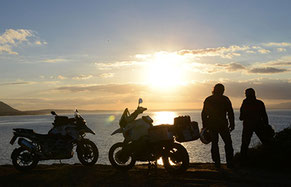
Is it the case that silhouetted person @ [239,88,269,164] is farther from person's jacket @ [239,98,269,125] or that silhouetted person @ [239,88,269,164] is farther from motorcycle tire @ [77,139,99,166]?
motorcycle tire @ [77,139,99,166]

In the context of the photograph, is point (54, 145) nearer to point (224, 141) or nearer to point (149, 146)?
point (149, 146)

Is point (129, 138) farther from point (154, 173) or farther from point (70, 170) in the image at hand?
point (70, 170)

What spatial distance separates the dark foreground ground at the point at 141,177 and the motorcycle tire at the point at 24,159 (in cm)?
24

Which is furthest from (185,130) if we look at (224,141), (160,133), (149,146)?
(224,141)

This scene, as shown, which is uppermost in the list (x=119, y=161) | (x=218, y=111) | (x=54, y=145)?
Answer: (x=218, y=111)

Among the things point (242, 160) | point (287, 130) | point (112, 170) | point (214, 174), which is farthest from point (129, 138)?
point (287, 130)

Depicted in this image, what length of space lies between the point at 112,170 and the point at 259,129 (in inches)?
177

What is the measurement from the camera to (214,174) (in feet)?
29.2

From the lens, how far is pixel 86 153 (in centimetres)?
1067

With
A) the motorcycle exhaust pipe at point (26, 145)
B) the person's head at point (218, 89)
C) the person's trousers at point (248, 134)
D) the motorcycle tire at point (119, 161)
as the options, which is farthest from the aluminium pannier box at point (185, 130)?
the motorcycle exhaust pipe at point (26, 145)

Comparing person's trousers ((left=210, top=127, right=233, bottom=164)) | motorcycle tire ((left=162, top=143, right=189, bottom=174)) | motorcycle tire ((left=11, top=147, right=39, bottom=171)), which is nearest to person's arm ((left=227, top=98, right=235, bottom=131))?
person's trousers ((left=210, top=127, right=233, bottom=164))

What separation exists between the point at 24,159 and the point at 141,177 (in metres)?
3.81

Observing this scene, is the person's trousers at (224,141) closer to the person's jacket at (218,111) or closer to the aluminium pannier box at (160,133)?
the person's jacket at (218,111)

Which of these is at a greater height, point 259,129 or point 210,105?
point 210,105
